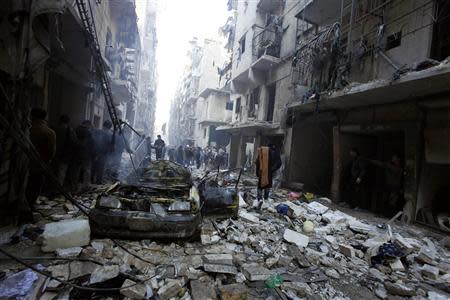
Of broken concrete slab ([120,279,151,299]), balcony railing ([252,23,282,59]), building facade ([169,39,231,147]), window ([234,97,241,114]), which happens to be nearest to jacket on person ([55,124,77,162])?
broken concrete slab ([120,279,151,299])

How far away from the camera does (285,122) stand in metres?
12.2

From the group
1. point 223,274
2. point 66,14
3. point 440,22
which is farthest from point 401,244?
point 66,14

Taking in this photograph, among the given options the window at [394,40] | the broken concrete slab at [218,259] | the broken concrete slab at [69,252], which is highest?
the window at [394,40]

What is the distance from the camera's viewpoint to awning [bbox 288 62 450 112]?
18.0ft

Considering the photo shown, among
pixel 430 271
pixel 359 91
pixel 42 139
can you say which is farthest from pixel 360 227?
pixel 42 139

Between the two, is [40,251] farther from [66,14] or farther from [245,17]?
[245,17]

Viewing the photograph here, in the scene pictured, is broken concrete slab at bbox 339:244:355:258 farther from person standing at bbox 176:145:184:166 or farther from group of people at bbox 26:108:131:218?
person standing at bbox 176:145:184:166

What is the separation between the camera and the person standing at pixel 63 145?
20.7 ft

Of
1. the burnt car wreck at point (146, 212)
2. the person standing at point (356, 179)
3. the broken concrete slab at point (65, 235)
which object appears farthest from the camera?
the person standing at point (356, 179)

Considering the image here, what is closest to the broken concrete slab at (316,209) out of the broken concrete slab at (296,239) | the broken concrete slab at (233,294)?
the broken concrete slab at (296,239)

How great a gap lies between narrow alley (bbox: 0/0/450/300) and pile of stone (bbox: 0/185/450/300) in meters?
0.02

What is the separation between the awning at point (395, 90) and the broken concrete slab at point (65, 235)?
715 cm

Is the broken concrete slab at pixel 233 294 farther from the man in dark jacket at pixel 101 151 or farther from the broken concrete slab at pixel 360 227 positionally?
the man in dark jacket at pixel 101 151

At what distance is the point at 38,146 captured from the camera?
4727mm
